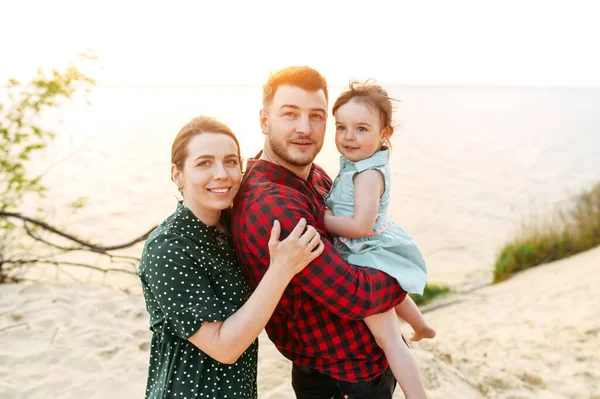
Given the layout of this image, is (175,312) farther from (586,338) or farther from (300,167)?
(586,338)

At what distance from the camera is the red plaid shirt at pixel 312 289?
1995 millimetres

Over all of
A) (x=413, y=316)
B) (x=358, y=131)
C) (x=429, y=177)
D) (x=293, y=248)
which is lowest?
(x=429, y=177)

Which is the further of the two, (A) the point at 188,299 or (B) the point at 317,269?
(B) the point at 317,269

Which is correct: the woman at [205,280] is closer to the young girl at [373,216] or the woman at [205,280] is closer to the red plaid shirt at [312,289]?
the red plaid shirt at [312,289]

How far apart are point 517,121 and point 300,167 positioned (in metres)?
39.5

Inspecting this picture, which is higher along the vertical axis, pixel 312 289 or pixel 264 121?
pixel 264 121

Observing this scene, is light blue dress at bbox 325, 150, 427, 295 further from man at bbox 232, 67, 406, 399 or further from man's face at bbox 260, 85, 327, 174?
man's face at bbox 260, 85, 327, 174

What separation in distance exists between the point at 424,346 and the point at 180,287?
3.66m

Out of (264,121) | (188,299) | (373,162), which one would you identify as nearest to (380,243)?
(373,162)

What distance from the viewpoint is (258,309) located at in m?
1.84

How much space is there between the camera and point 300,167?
2365 mm

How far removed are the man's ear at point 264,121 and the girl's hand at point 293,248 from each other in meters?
0.65

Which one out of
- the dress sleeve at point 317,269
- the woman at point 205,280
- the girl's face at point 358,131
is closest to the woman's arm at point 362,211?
the girl's face at point 358,131

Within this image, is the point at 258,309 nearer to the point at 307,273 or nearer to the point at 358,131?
the point at 307,273
